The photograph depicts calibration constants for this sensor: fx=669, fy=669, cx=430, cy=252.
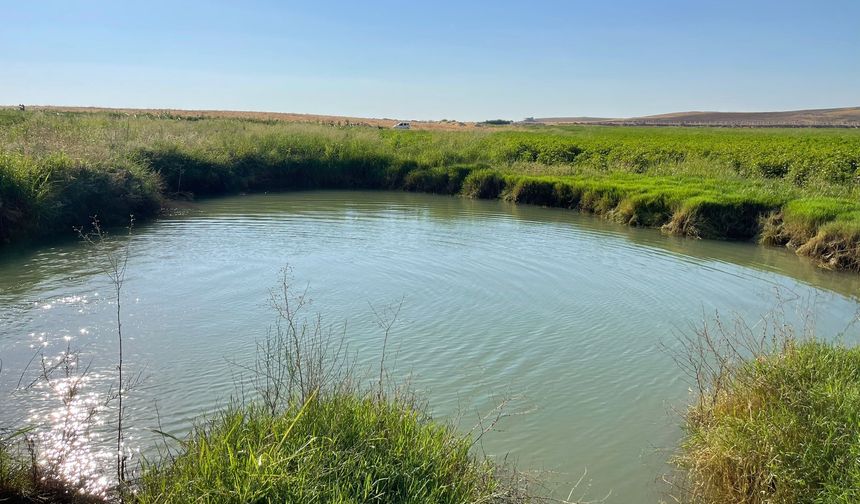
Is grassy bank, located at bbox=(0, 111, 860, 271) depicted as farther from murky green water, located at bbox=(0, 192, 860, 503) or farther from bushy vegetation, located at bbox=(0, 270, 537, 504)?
bushy vegetation, located at bbox=(0, 270, 537, 504)

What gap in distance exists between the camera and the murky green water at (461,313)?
614 centimetres

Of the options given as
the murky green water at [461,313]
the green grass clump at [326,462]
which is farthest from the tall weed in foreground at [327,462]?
the murky green water at [461,313]

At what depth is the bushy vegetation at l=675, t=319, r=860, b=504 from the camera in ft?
14.2

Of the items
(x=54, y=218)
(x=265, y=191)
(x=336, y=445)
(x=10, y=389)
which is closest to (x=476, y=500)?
(x=336, y=445)

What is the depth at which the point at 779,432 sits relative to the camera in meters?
4.62

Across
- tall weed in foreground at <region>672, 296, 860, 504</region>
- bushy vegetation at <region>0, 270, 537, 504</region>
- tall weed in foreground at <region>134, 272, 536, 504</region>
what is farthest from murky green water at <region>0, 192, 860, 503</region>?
tall weed in foreground at <region>134, 272, 536, 504</region>

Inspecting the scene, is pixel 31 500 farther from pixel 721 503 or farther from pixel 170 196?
pixel 170 196

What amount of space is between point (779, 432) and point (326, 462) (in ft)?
10.2

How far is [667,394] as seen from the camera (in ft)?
23.0

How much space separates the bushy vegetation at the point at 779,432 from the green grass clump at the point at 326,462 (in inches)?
→ 71.7

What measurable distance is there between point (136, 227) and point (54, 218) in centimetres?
204

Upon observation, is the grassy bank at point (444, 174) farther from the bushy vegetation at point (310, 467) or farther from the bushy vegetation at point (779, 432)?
the bushy vegetation at point (310, 467)

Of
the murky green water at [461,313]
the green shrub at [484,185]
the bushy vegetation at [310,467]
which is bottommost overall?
the murky green water at [461,313]

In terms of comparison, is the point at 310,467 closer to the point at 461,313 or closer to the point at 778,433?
the point at 778,433
